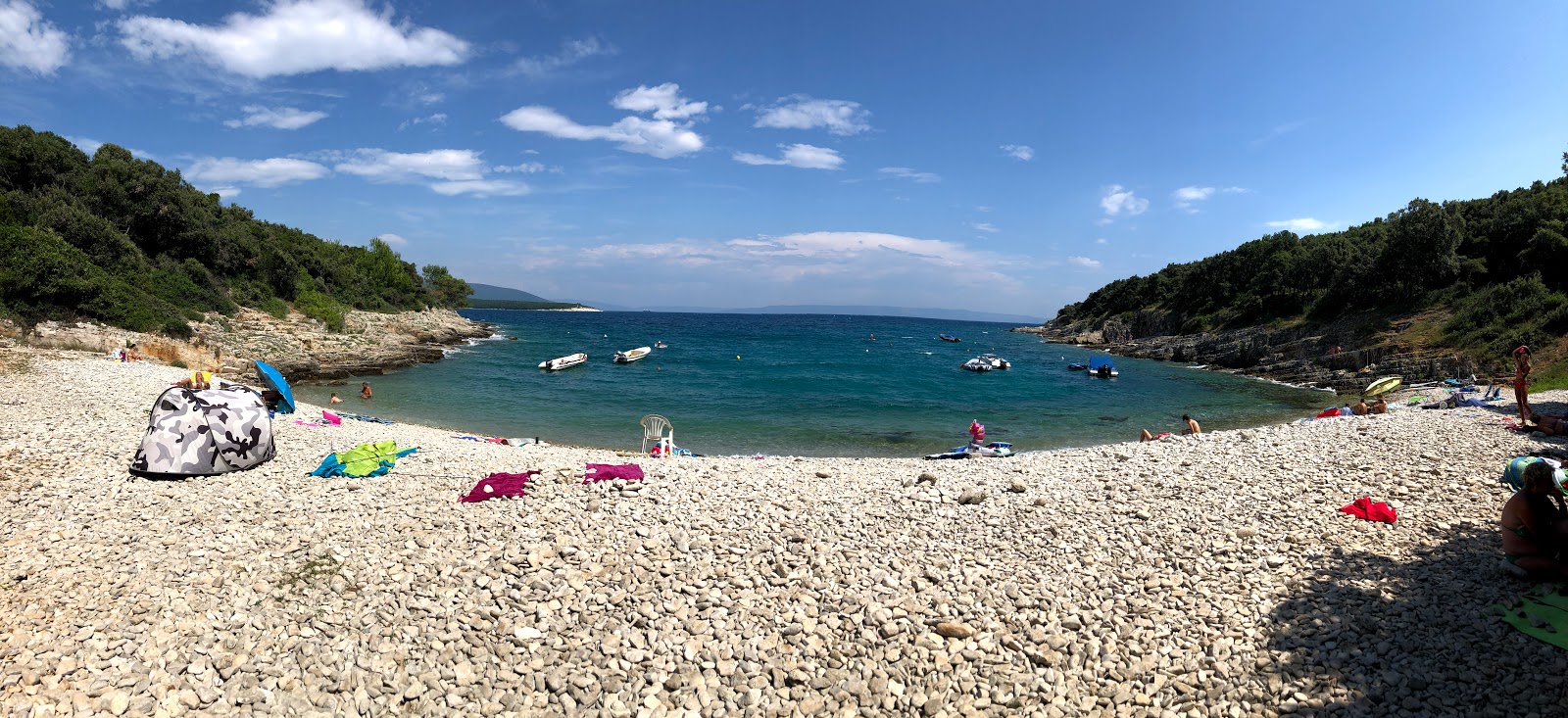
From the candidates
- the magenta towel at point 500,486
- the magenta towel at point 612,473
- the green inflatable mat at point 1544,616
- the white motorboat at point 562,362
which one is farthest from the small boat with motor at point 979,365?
the green inflatable mat at point 1544,616

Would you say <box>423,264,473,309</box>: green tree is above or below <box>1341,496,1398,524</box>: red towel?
above

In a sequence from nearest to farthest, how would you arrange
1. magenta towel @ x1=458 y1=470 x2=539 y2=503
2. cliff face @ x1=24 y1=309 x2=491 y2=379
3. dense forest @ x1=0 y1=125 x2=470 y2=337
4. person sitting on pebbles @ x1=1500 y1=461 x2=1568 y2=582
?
person sitting on pebbles @ x1=1500 y1=461 x2=1568 y2=582 < magenta towel @ x1=458 y1=470 x2=539 y2=503 < cliff face @ x1=24 y1=309 x2=491 y2=379 < dense forest @ x1=0 y1=125 x2=470 y2=337

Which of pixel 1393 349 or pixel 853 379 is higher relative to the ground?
pixel 1393 349

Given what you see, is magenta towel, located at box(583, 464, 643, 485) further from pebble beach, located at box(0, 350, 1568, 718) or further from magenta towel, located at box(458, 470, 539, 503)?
magenta towel, located at box(458, 470, 539, 503)

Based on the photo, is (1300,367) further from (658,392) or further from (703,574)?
(703,574)

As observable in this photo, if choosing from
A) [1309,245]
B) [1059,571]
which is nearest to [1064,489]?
[1059,571]

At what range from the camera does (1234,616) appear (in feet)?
22.0

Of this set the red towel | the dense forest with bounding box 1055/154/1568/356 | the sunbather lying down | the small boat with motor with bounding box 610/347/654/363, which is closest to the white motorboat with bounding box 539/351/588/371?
the small boat with motor with bounding box 610/347/654/363

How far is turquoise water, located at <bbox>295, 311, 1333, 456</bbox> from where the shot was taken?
24.6m

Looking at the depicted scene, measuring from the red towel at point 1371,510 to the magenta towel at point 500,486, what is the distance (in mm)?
12299

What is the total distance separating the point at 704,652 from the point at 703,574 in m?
1.35

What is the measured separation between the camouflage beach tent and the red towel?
17843 millimetres

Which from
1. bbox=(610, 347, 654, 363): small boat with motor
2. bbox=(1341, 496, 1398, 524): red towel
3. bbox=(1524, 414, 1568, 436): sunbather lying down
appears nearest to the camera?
bbox=(1341, 496, 1398, 524): red towel

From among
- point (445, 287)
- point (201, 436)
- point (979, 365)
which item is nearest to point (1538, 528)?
point (201, 436)
